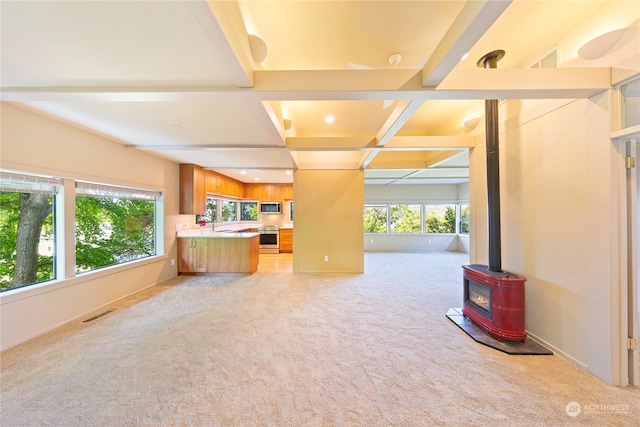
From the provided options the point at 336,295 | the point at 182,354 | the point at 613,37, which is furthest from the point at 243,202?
the point at 613,37

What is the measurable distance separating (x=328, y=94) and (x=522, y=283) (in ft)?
8.40

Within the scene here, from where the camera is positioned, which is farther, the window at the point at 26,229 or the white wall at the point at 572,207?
the window at the point at 26,229

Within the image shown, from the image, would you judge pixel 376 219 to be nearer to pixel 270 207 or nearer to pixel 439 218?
pixel 439 218

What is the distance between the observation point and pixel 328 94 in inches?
69.5

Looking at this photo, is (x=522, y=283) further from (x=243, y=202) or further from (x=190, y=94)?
(x=243, y=202)

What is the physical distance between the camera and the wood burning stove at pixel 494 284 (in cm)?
220

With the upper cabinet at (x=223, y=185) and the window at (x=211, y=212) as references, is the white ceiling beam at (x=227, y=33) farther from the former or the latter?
the window at (x=211, y=212)

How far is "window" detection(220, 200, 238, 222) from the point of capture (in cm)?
666

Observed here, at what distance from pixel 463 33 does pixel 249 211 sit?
733 cm

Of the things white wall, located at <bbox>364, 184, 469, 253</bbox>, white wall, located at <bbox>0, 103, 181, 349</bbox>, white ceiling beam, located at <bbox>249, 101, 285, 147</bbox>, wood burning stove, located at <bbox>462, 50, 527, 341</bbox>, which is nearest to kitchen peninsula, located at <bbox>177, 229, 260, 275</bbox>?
white wall, located at <bbox>0, 103, 181, 349</bbox>

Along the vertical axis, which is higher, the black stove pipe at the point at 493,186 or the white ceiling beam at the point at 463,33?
the white ceiling beam at the point at 463,33

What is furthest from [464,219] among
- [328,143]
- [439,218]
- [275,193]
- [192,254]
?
[192,254]

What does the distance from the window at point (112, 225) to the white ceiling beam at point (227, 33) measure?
9.47 ft

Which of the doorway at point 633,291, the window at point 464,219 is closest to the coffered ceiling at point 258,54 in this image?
the doorway at point 633,291
